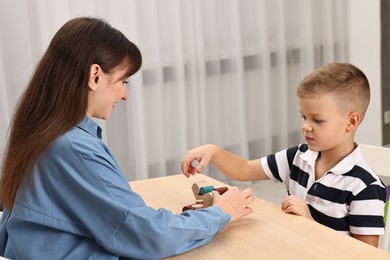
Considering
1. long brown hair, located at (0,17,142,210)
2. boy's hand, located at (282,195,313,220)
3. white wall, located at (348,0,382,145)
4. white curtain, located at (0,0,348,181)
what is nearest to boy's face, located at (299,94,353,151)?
boy's hand, located at (282,195,313,220)

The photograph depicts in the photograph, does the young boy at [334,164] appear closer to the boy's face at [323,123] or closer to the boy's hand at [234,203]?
the boy's face at [323,123]

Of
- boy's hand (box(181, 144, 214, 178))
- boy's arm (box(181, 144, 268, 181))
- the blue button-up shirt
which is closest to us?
the blue button-up shirt

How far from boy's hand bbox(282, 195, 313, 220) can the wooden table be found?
20 millimetres

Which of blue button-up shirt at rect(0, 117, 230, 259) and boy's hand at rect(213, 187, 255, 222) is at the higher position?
blue button-up shirt at rect(0, 117, 230, 259)

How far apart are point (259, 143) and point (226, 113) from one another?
1.29 feet

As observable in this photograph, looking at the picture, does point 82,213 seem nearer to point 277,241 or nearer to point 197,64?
point 277,241

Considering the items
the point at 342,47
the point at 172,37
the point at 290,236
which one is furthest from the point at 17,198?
the point at 342,47

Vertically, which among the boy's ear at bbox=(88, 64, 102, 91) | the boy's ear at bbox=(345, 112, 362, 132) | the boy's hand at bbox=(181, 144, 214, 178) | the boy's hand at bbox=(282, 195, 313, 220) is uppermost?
the boy's ear at bbox=(88, 64, 102, 91)

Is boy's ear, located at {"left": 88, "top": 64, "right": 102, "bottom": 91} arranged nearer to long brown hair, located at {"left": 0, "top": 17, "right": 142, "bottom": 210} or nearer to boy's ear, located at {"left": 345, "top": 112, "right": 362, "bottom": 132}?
long brown hair, located at {"left": 0, "top": 17, "right": 142, "bottom": 210}

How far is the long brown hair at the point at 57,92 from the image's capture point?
5.12 ft

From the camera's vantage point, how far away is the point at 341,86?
2057 millimetres

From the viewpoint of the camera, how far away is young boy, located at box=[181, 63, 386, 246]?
6.22ft

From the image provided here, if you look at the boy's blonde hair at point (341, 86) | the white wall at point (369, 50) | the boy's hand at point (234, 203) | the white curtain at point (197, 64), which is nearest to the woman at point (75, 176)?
the boy's hand at point (234, 203)

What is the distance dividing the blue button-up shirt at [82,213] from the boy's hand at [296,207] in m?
0.43
